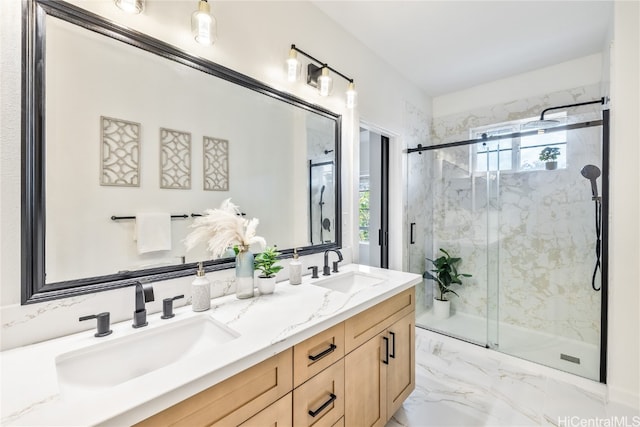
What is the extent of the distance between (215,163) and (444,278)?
111 inches

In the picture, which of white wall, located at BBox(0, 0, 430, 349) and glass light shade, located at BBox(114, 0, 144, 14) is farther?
glass light shade, located at BBox(114, 0, 144, 14)

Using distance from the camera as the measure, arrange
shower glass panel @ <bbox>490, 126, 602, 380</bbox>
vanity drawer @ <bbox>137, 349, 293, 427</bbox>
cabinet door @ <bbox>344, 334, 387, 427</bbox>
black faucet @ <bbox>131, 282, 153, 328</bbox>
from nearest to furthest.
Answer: vanity drawer @ <bbox>137, 349, 293, 427</bbox>
black faucet @ <bbox>131, 282, 153, 328</bbox>
cabinet door @ <bbox>344, 334, 387, 427</bbox>
shower glass panel @ <bbox>490, 126, 602, 380</bbox>

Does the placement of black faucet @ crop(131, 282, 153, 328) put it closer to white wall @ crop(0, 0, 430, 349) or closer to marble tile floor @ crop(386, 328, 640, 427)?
white wall @ crop(0, 0, 430, 349)

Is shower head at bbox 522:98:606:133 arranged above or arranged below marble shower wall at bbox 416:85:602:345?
above

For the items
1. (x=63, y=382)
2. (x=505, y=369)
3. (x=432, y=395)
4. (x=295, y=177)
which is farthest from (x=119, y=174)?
(x=505, y=369)

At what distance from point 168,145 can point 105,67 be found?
1.12ft

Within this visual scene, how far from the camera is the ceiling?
1.92m

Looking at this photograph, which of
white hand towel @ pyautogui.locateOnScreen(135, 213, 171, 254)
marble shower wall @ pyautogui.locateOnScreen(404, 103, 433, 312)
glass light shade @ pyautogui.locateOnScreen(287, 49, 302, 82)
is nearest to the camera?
white hand towel @ pyautogui.locateOnScreen(135, 213, 171, 254)

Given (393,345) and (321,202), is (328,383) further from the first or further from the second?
(321,202)

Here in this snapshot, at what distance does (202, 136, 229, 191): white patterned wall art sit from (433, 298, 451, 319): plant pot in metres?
2.74

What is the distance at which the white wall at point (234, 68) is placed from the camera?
2.85ft

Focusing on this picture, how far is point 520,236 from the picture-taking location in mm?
2848

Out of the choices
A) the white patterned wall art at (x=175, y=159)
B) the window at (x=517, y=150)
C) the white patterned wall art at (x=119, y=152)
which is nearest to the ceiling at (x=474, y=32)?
the window at (x=517, y=150)

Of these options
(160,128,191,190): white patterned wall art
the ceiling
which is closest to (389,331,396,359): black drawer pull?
(160,128,191,190): white patterned wall art
